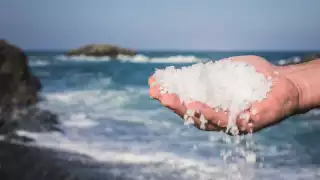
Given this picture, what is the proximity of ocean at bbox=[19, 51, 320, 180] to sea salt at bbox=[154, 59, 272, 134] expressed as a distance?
0.68 metres

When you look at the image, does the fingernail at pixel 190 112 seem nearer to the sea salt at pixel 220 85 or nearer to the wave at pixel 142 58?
the sea salt at pixel 220 85

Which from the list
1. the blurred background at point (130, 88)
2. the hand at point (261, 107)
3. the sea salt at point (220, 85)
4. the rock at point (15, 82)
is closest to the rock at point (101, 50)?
the blurred background at point (130, 88)

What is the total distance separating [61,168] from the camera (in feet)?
5.97

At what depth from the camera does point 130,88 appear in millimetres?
1833

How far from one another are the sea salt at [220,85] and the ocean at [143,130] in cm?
68

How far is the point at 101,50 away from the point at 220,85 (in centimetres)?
95

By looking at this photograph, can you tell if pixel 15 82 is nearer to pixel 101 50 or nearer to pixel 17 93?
pixel 17 93

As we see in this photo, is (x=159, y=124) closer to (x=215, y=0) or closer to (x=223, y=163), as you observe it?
(x=223, y=163)

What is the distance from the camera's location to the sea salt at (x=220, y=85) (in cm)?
88

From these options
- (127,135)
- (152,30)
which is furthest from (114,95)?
(152,30)

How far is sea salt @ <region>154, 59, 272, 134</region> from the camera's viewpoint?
34.5 inches

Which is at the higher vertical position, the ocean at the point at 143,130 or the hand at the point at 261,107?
the hand at the point at 261,107

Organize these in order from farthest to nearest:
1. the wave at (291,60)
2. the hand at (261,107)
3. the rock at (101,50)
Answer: the rock at (101,50)
the wave at (291,60)
the hand at (261,107)

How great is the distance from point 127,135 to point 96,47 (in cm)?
38
